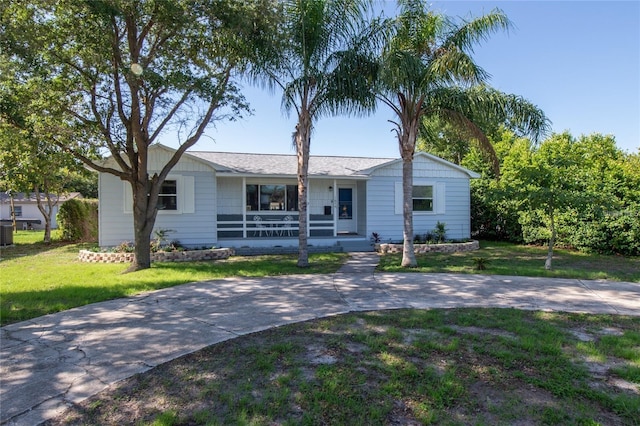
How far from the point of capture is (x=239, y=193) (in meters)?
14.3

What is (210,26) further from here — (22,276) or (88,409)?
(88,409)

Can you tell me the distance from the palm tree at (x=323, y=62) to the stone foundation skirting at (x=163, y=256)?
3.41 meters

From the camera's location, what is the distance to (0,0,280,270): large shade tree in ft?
26.0

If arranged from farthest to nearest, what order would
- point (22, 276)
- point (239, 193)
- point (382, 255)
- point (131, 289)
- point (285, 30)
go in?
point (239, 193) < point (382, 255) < point (285, 30) < point (22, 276) < point (131, 289)

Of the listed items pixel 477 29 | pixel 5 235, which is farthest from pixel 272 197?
pixel 5 235

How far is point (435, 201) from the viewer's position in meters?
15.6

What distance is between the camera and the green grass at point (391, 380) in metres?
2.84

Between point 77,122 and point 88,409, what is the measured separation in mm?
8778

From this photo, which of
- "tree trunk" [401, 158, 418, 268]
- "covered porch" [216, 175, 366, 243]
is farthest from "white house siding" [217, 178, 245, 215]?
"tree trunk" [401, 158, 418, 268]

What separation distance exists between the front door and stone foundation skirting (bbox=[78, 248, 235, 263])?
5.64 metres

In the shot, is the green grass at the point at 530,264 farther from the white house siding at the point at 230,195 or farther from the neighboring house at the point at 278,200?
the white house siding at the point at 230,195

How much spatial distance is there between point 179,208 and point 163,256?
85.8 inches

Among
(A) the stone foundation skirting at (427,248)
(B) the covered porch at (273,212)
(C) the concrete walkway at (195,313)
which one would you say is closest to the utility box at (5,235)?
(B) the covered porch at (273,212)

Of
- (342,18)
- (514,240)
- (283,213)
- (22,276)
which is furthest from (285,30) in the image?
(514,240)
